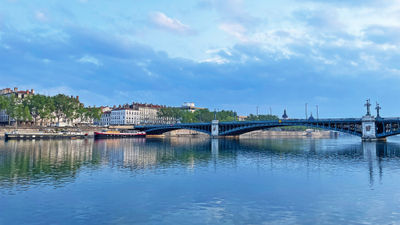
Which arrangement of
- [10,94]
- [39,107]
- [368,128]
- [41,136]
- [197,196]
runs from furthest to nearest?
1. [10,94]
2. [39,107]
3. [41,136]
4. [368,128]
5. [197,196]

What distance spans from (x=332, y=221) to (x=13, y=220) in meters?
14.8

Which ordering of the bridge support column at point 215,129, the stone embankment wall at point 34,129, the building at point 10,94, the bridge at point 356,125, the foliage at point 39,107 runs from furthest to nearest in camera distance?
the building at point 10,94 < the bridge support column at point 215,129 < the foliage at point 39,107 < the stone embankment wall at point 34,129 < the bridge at point 356,125

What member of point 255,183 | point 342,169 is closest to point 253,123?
point 342,169

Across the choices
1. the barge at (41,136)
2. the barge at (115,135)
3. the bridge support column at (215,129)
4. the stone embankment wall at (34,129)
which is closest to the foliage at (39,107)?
the stone embankment wall at (34,129)

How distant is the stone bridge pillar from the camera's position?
3356 inches

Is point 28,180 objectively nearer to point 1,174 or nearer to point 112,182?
point 1,174

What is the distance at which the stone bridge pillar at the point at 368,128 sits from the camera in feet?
280

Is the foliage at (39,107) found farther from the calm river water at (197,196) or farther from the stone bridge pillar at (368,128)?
the stone bridge pillar at (368,128)

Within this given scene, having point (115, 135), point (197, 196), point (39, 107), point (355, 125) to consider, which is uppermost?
point (39, 107)

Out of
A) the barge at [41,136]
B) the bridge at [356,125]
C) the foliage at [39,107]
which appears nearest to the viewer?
the bridge at [356,125]

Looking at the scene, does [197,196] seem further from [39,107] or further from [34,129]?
[39,107]

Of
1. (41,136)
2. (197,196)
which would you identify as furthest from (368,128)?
(41,136)

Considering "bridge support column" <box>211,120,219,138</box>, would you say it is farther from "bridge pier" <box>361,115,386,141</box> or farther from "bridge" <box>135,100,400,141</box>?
"bridge pier" <box>361,115,386,141</box>

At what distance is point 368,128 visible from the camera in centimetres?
8619
